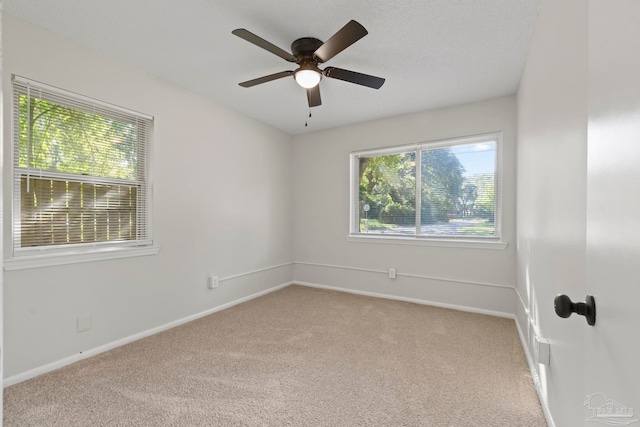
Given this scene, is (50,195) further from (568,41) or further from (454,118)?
(454,118)

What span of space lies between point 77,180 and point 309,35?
2.15 meters

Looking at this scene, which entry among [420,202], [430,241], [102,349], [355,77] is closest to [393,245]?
[430,241]

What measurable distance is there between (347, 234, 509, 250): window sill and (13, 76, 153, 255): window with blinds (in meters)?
2.66

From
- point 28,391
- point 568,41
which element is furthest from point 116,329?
point 568,41

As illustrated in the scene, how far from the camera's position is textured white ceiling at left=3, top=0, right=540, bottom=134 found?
6.37 feet

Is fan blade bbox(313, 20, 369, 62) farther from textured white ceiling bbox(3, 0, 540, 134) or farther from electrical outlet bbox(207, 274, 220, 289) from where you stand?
electrical outlet bbox(207, 274, 220, 289)

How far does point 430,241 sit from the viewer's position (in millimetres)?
3736

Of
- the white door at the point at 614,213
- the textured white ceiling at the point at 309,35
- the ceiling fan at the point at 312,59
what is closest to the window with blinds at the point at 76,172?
the textured white ceiling at the point at 309,35

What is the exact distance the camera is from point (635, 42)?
1.76ft

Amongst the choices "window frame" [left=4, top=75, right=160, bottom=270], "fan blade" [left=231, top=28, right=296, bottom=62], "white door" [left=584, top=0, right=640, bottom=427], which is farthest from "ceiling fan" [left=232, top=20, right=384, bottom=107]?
"white door" [left=584, top=0, right=640, bottom=427]

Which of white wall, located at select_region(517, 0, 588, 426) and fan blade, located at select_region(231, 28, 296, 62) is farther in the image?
fan blade, located at select_region(231, 28, 296, 62)

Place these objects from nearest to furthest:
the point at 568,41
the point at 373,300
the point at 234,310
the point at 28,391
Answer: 1. the point at 568,41
2. the point at 28,391
3. the point at 234,310
4. the point at 373,300

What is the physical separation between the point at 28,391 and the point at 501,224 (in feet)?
14.2

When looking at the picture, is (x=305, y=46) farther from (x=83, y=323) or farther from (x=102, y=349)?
(x=102, y=349)
